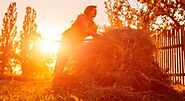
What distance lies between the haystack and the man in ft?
0.62

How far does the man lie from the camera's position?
868 cm

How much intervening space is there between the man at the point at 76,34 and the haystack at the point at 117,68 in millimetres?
188

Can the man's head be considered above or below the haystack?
above

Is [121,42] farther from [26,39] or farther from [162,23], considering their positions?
[26,39]

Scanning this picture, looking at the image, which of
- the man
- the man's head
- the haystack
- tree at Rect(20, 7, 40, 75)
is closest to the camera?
the haystack

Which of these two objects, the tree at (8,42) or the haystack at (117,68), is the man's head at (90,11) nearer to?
the haystack at (117,68)

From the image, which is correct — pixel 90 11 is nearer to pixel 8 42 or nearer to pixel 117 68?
pixel 117 68

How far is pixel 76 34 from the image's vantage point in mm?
8891

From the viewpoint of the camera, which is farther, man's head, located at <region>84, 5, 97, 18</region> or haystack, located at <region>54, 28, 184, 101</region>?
man's head, located at <region>84, 5, 97, 18</region>

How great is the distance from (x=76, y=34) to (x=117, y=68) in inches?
59.6

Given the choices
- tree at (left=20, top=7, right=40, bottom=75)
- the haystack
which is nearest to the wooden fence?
the haystack

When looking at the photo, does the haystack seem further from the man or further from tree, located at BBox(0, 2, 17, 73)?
tree, located at BBox(0, 2, 17, 73)

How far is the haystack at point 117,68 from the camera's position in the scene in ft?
24.3

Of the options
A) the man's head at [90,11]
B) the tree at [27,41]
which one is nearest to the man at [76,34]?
the man's head at [90,11]
